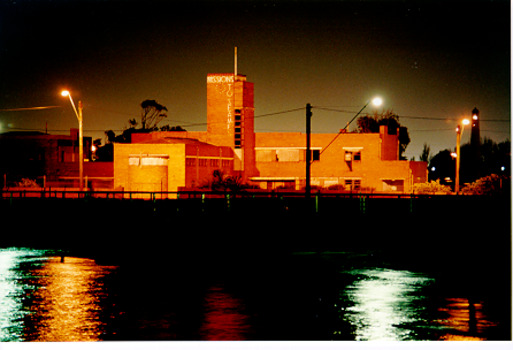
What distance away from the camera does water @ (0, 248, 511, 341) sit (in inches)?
427

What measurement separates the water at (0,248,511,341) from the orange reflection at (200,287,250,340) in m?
0.02

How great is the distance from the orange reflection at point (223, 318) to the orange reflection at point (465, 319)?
273 centimetres

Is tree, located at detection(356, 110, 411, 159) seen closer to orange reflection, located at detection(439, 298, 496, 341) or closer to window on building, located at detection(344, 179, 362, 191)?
window on building, located at detection(344, 179, 362, 191)

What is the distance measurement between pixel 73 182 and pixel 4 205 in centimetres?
4465

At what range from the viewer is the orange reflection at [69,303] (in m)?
10.8

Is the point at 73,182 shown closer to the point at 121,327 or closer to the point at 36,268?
the point at 36,268

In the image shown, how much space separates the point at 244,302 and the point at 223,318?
5.64ft

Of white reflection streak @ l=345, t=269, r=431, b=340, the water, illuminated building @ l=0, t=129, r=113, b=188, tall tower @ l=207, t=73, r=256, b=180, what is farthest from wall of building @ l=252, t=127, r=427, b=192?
white reflection streak @ l=345, t=269, r=431, b=340

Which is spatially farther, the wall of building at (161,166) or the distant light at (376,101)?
the wall of building at (161,166)

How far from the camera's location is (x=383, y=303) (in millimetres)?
13492

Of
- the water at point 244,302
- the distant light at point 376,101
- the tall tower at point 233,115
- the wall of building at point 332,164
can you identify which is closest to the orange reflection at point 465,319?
the water at point 244,302

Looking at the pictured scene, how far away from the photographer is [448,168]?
491ft

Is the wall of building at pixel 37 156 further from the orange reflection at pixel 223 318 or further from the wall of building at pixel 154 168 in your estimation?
the orange reflection at pixel 223 318

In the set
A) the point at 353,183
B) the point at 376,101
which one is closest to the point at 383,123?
the point at 353,183
